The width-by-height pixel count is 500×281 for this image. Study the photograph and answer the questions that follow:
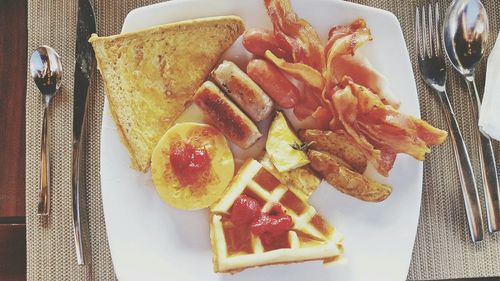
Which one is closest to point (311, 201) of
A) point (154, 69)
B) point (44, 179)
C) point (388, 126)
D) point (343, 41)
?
point (388, 126)

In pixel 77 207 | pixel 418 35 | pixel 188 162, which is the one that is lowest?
pixel 77 207

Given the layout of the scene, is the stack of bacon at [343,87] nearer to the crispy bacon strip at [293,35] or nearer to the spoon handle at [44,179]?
the crispy bacon strip at [293,35]

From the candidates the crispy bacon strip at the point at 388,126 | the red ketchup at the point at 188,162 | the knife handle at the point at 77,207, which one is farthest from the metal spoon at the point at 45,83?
the crispy bacon strip at the point at 388,126

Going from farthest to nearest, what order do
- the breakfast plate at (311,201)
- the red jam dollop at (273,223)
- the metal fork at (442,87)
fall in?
1. the metal fork at (442,87)
2. the breakfast plate at (311,201)
3. the red jam dollop at (273,223)

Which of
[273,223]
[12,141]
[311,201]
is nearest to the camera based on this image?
[273,223]

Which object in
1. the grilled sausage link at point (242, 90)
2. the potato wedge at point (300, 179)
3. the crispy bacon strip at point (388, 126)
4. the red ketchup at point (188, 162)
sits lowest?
the potato wedge at point (300, 179)

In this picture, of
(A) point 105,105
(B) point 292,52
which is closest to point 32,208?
(A) point 105,105

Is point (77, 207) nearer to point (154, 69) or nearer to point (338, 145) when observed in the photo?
point (154, 69)
